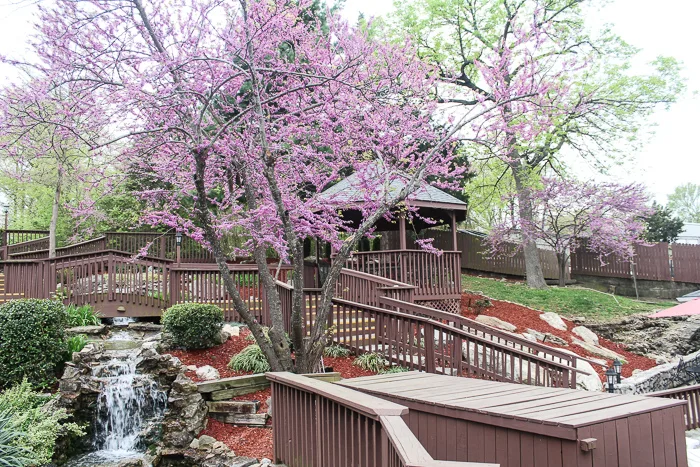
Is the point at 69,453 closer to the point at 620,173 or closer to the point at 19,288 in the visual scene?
the point at 19,288

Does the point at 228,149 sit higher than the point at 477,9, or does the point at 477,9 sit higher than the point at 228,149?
the point at 477,9

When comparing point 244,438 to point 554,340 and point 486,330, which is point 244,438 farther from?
point 554,340

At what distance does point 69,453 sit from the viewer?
20.6 feet

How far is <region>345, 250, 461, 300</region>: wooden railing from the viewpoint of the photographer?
502 inches

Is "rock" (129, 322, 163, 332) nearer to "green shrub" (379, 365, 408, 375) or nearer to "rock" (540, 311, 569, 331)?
"green shrub" (379, 365, 408, 375)

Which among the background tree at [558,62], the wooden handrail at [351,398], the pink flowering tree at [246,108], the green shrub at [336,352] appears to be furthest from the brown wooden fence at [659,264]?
the wooden handrail at [351,398]

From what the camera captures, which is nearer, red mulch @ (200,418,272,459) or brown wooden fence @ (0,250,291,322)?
red mulch @ (200,418,272,459)

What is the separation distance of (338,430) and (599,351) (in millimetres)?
10441

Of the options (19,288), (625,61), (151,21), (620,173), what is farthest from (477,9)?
(19,288)

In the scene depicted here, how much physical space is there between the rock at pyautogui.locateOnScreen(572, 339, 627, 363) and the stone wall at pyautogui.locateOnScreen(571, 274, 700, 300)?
9016 mm

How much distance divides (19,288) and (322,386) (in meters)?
9.49

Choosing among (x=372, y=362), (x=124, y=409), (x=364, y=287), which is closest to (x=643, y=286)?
(x=364, y=287)

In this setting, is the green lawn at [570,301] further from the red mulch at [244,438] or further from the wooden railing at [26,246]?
the wooden railing at [26,246]

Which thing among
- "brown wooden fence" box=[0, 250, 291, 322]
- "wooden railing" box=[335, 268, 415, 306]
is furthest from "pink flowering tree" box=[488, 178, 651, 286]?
"brown wooden fence" box=[0, 250, 291, 322]
